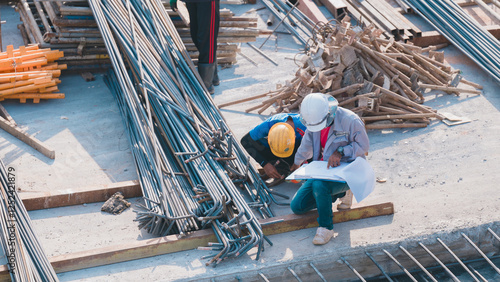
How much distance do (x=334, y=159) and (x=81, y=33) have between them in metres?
4.75

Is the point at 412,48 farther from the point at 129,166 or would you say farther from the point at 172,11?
the point at 129,166

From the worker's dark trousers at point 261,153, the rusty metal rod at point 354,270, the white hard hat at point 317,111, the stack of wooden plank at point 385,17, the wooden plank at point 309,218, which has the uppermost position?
the white hard hat at point 317,111

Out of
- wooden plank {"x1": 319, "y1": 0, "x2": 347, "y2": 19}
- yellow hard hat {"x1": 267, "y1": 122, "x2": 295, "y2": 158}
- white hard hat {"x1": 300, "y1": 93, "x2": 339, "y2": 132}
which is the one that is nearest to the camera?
white hard hat {"x1": 300, "y1": 93, "x2": 339, "y2": 132}

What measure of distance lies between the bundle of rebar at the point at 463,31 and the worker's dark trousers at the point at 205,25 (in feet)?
12.6

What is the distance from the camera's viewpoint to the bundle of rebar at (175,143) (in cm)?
530

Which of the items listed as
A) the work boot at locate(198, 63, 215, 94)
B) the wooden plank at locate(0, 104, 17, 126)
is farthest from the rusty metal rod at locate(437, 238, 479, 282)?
the wooden plank at locate(0, 104, 17, 126)

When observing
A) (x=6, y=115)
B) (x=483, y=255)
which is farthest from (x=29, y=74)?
(x=483, y=255)

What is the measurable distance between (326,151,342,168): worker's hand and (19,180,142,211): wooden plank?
81.6 inches

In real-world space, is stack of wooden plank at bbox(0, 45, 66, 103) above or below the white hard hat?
below

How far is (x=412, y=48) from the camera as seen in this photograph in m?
8.02

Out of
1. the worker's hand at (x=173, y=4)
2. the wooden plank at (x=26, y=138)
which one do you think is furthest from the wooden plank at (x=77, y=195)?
the worker's hand at (x=173, y=4)

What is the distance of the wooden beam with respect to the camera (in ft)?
16.3

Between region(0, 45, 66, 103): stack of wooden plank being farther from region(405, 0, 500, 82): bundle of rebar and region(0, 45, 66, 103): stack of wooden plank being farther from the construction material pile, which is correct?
region(405, 0, 500, 82): bundle of rebar

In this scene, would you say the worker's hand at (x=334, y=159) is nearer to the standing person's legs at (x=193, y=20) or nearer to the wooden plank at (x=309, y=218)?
the wooden plank at (x=309, y=218)
